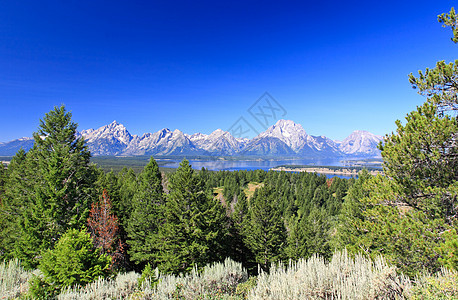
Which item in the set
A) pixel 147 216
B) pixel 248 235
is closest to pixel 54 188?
pixel 147 216

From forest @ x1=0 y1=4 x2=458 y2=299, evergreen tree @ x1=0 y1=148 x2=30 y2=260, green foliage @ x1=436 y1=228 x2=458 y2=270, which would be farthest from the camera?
evergreen tree @ x1=0 y1=148 x2=30 y2=260

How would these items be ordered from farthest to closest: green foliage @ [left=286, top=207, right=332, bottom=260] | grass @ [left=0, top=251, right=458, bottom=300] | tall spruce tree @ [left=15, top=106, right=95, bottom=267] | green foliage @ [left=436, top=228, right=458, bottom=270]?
green foliage @ [left=286, top=207, right=332, bottom=260], tall spruce tree @ [left=15, top=106, right=95, bottom=267], green foliage @ [left=436, top=228, right=458, bottom=270], grass @ [left=0, top=251, right=458, bottom=300]

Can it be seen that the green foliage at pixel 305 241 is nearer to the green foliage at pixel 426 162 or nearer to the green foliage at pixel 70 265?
the green foliage at pixel 426 162

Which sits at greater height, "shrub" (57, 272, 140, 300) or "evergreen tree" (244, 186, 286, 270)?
"shrub" (57, 272, 140, 300)

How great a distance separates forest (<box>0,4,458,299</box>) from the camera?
16.9 ft

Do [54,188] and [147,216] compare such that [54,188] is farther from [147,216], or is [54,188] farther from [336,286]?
[336,286]

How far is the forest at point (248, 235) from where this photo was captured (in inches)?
203

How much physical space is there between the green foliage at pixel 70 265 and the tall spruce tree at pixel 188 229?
7823 mm

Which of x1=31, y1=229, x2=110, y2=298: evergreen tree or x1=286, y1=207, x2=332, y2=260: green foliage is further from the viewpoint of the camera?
x1=286, y1=207, x2=332, y2=260: green foliage

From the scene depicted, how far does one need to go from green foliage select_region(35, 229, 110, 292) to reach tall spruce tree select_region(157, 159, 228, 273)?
782cm

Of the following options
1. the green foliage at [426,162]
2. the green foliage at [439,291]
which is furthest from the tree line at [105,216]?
the green foliage at [439,291]

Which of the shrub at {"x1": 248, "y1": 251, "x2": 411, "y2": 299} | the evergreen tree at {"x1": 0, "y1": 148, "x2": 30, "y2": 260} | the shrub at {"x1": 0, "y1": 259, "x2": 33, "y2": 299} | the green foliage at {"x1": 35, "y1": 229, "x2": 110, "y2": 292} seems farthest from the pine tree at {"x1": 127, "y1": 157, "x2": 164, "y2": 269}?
the shrub at {"x1": 248, "y1": 251, "x2": 411, "y2": 299}

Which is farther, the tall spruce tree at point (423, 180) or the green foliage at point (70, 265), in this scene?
the green foliage at point (70, 265)

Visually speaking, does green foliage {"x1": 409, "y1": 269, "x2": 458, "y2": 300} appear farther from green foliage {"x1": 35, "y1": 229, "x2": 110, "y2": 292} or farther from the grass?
green foliage {"x1": 35, "y1": 229, "x2": 110, "y2": 292}
